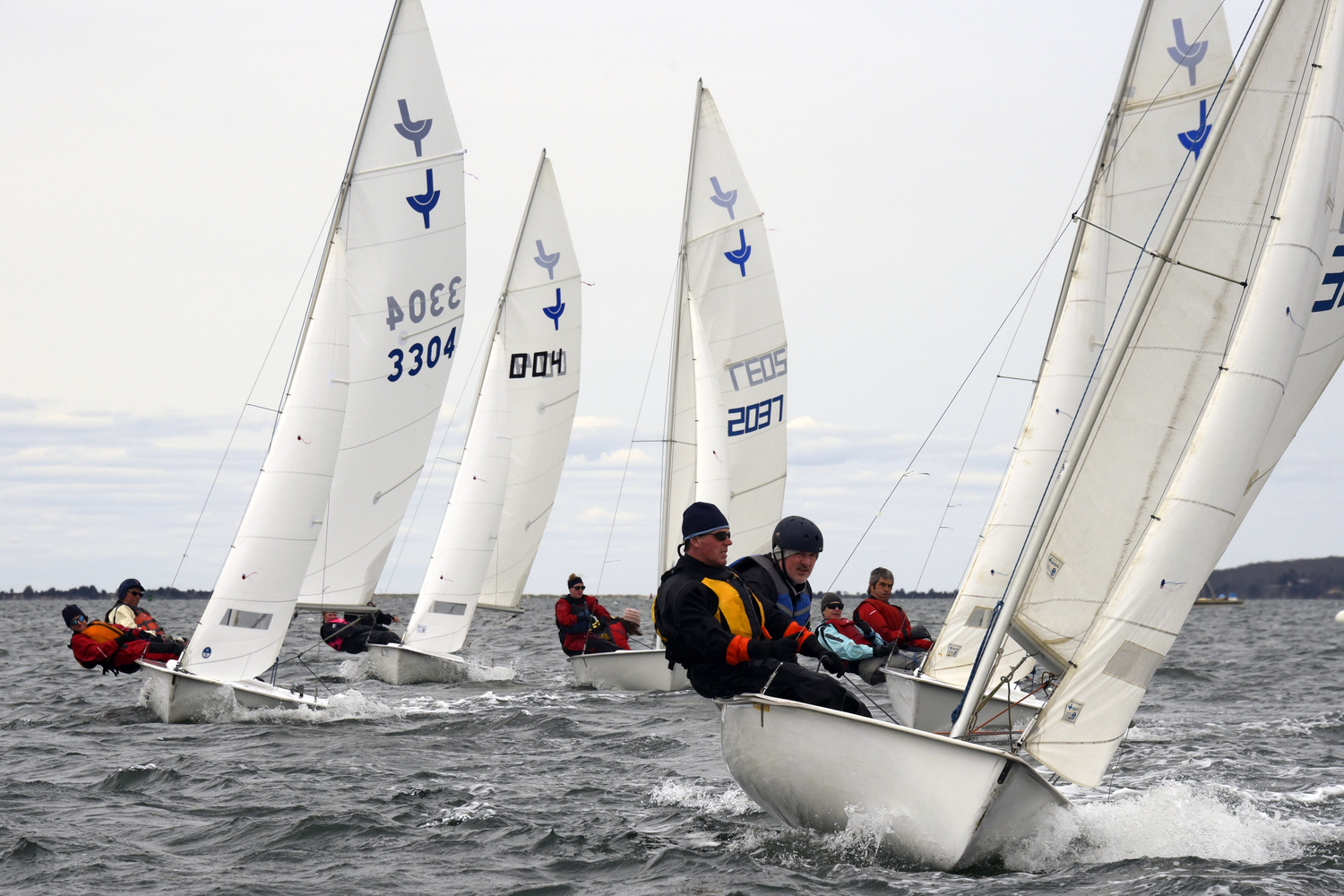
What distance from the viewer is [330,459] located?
1292cm

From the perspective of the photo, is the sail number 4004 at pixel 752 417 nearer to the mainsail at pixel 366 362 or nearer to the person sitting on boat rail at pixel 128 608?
the mainsail at pixel 366 362

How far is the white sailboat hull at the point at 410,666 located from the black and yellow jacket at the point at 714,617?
10.6 metres

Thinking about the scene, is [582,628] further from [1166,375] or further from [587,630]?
[1166,375]

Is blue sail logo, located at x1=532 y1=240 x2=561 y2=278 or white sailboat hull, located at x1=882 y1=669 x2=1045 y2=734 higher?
blue sail logo, located at x1=532 y1=240 x2=561 y2=278

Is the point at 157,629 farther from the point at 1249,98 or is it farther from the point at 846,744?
the point at 1249,98

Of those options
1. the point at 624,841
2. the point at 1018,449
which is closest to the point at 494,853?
the point at 624,841

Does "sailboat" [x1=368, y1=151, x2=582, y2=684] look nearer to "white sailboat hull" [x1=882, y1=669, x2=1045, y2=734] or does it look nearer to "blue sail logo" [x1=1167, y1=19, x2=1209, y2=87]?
"white sailboat hull" [x1=882, y1=669, x2=1045, y2=734]

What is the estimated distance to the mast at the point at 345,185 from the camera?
43.2 ft

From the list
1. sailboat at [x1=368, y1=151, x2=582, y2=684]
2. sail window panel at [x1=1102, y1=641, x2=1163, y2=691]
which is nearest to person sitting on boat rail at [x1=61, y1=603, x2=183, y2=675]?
sailboat at [x1=368, y1=151, x2=582, y2=684]

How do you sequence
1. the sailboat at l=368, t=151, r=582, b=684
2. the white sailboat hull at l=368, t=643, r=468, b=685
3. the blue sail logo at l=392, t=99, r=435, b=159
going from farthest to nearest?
the sailboat at l=368, t=151, r=582, b=684, the white sailboat hull at l=368, t=643, r=468, b=685, the blue sail logo at l=392, t=99, r=435, b=159

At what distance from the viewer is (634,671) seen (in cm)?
1559

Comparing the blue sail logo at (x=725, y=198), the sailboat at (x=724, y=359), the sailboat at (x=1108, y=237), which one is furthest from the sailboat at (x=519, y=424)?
the sailboat at (x=1108, y=237)

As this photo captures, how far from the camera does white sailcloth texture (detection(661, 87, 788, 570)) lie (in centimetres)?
1842

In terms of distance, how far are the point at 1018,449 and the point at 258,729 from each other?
7.16m
